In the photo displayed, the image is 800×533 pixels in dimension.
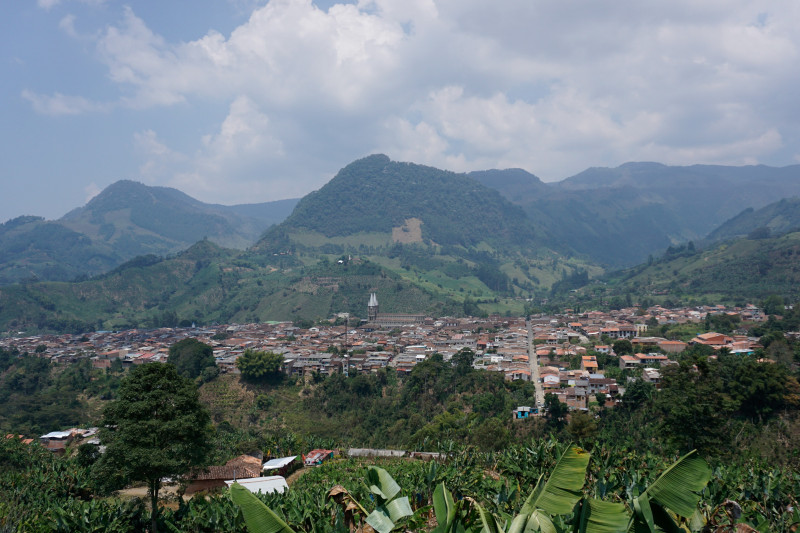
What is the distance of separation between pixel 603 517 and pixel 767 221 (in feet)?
587

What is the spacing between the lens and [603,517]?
4.06 m

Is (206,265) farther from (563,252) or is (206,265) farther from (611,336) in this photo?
(563,252)

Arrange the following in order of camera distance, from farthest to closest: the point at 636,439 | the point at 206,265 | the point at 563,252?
the point at 563,252 < the point at 206,265 < the point at 636,439

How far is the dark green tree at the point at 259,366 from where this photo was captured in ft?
124

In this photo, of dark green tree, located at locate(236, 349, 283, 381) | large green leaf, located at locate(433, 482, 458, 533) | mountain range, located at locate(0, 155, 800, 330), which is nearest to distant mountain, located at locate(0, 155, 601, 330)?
mountain range, located at locate(0, 155, 800, 330)

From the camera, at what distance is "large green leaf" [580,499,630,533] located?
395 centimetres

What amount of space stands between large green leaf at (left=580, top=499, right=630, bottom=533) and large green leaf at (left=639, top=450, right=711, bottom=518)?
34 centimetres

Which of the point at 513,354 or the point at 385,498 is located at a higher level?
the point at 385,498

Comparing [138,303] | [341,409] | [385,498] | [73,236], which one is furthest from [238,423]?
[73,236]

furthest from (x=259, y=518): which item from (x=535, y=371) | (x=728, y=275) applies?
(x=728, y=275)

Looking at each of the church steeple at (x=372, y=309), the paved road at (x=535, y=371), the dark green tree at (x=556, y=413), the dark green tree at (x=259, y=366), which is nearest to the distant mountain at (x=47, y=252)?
the church steeple at (x=372, y=309)

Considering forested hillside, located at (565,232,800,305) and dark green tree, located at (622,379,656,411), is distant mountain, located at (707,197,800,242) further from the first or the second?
dark green tree, located at (622,379,656,411)

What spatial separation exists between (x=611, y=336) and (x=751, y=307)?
1970 cm

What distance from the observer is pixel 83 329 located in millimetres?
76750
